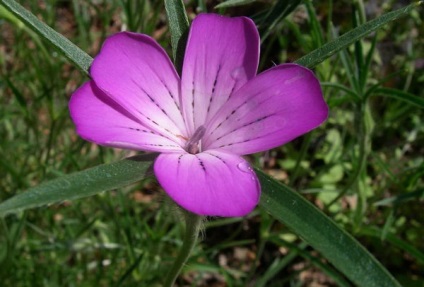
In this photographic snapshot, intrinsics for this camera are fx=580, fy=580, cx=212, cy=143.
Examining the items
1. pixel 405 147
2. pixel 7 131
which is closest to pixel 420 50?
pixel 405 147

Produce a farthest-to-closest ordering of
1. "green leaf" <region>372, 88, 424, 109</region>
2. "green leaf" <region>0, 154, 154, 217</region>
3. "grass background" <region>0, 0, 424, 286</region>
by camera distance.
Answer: "grass background" <region>0, 0, 424, 286</region>
"green leaf" <region>372, 88, 424, 109</region>
"green leaf" <region>0, 154, 154, 217</region>

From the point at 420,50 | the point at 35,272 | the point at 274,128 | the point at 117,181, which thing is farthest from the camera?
the point at 420,50

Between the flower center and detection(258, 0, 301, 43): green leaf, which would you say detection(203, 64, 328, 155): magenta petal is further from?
detection(258, 0, 301, 43): green leaf

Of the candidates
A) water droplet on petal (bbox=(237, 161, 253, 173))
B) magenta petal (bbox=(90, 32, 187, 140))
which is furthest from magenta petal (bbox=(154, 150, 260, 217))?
magenta petal (bbox=(90, 32, 187, 140))

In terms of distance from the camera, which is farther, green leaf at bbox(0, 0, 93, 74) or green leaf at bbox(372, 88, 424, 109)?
green leaf at bbox(372, 88, 424, 109)

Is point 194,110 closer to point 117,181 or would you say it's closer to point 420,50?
point 117,181
